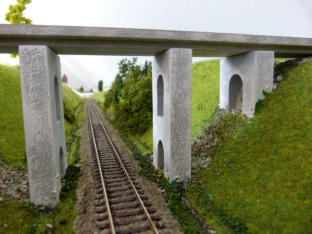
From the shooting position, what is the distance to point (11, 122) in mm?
17266

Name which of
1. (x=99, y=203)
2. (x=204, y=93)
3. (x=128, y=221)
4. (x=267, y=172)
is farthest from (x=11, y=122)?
(x=267, y=172)

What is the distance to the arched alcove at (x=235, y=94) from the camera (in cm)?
1544

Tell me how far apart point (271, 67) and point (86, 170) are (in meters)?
13.4

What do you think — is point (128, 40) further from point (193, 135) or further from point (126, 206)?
point (193, 135)

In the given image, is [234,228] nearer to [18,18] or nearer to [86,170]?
[86,170]

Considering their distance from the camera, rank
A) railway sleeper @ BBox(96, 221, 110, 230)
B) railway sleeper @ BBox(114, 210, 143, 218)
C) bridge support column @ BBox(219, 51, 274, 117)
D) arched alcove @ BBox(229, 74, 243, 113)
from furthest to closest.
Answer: arched alcove @ BBox(229, 74, 243, 113), bridge support column @ BBox(219, 51, 274, 117), railway sleeper @ BBox(114, 210, 143, 218), railway sleeper @ BBox(96, 221, 110, 230)

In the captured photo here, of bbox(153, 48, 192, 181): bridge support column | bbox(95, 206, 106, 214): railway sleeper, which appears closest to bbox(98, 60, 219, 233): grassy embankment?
bbox(153, 48, 192, 181): bridge support column

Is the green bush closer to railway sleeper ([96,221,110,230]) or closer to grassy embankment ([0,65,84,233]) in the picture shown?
grassy embankment ([0,65,84,233])

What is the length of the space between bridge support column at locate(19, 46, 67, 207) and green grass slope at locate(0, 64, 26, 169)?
492 cm

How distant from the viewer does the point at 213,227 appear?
27.4 feet

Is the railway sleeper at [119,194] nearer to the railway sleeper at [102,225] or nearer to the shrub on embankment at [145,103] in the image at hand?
the railway sleeper at [102,225]

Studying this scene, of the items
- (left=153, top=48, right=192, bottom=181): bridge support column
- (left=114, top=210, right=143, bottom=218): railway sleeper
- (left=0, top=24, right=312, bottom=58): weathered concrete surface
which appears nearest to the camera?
(left=114, top=210, right=143, bottom=218): railway sleeper

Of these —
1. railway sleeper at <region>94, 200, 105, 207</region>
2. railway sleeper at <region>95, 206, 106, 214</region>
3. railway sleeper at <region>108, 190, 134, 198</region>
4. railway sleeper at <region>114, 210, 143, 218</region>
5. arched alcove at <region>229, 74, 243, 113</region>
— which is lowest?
railway sleeper at <region>114, 210, 143, 218</region>

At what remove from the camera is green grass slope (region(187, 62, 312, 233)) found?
25.7 ft
